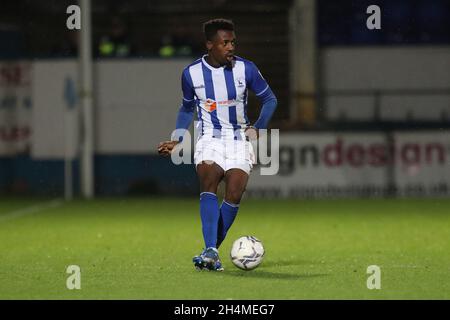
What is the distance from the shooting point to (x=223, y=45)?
965 cm

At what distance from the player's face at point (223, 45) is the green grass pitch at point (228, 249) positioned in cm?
179

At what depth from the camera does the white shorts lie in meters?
9.80

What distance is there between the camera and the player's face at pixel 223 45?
31.6 ft

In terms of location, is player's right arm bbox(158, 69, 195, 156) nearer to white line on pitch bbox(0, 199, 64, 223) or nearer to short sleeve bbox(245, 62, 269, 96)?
short sleeve bbox(245, 62, 269, 96)

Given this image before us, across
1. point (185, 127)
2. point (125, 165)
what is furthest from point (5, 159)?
point (185, 127)

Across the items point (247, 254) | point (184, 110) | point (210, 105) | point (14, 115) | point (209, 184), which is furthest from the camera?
point (14, 115)

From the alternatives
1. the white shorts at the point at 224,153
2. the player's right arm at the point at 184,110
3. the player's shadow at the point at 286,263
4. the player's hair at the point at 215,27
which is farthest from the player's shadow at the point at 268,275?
the player's hair at the point at 215,27

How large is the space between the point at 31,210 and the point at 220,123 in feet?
26.3

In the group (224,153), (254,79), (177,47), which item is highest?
(177,47)

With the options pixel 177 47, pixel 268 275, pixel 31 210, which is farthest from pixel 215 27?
pixel 177 47

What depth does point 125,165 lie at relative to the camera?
2052 centimetres

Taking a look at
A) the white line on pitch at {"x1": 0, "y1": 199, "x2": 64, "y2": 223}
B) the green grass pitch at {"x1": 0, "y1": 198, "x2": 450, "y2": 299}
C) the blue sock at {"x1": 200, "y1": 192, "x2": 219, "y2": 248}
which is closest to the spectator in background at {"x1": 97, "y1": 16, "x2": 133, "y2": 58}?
the white line on pitch at {"x1": 0, "y1": 199, "x2": 64, "y2": 223}

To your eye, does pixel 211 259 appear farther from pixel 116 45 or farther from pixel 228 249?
pixel 116 45

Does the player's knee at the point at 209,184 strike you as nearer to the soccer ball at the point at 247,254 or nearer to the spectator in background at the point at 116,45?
the soccer ball at the point at 247,254
